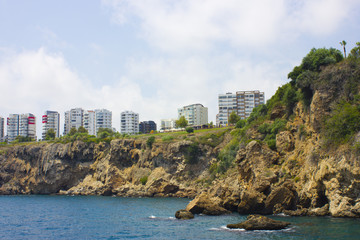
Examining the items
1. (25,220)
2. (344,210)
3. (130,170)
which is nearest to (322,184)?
(344,210)

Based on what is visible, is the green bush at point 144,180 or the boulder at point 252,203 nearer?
the boulder at point 252,203

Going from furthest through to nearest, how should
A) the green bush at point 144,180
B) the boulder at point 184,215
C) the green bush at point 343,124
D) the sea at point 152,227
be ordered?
the green bush at point 144,180 → the boulder at point 184,215 → the green bush at point 343,124 → the sea at point 152,227

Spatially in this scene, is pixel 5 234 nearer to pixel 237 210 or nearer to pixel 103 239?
pixel 103 239

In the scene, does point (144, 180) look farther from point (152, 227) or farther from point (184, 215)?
point (152, 227)

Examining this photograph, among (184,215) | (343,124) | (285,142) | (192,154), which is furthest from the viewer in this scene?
(192,154)

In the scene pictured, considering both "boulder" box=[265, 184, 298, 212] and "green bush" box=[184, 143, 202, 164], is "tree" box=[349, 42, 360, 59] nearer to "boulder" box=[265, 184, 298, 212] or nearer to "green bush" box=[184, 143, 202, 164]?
"boulder" box=[265, 184, 298, 212]

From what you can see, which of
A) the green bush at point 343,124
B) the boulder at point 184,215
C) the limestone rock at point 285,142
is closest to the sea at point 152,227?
the boulder at point 184,215

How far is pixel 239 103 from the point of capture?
7136 inches

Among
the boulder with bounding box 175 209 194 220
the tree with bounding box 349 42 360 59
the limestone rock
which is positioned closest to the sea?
the boulder with bounding box 175 209 194 220

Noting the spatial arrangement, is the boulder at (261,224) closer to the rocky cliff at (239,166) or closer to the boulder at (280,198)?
the rocky cliff at (239,166)

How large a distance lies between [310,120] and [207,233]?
91.7ft

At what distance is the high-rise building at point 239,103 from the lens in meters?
179

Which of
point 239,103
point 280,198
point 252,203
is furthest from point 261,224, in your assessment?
point 239,103

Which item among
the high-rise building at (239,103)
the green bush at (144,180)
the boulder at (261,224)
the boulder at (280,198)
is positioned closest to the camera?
the boulder at (261,224)
